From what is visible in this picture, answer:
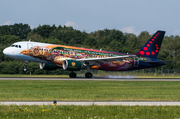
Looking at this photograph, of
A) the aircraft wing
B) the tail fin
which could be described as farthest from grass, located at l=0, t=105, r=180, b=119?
the tail fin

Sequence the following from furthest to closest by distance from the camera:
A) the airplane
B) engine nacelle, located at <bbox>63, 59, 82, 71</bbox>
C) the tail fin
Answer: the tail fin
the airplane
engine nacelle, located at <bbox>63, 59, 82, 71</bbox>

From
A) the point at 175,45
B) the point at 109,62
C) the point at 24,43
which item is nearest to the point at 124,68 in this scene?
the point at 109,62

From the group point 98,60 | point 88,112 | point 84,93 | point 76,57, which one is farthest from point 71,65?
point 88,112

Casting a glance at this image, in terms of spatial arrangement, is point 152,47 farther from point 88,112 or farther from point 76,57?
point 88,112

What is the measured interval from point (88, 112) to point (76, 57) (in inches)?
1317

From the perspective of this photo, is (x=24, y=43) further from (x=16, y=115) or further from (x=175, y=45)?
(x=175, y=45)


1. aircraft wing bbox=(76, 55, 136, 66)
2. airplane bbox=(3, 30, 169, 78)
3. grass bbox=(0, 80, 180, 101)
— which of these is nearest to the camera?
grass bbox=(0, 80, 180, 101)

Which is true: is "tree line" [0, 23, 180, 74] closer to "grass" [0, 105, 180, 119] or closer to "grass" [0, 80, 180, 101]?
"grass" [0, 80, 180, 101]

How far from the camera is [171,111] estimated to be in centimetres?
1495

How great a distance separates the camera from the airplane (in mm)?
45125

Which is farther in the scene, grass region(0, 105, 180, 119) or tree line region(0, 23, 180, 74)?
tree line region(0, 23, 180, 74)

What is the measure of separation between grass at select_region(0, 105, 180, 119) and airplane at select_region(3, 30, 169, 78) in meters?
28.7

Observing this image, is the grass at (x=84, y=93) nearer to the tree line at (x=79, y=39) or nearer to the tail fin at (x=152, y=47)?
the tail fin at (x=152, y=47)

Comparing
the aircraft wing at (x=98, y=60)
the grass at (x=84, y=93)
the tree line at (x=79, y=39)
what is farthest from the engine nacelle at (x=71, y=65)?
the tree line at (x=79, y=39)
